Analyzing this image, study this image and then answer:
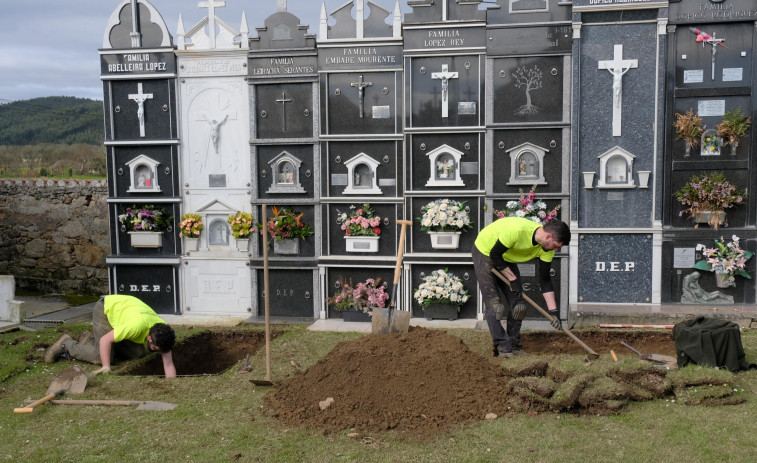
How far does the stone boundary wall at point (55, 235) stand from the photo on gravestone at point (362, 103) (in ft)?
19.3

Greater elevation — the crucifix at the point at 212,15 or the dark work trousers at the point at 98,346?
the crucifix at the point at 212,15

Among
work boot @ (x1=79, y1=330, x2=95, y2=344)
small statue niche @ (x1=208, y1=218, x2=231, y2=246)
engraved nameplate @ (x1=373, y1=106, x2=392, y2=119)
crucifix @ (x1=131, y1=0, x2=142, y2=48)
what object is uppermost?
crucifix @ (x1=131, y1=0, x2=142, y2=48)

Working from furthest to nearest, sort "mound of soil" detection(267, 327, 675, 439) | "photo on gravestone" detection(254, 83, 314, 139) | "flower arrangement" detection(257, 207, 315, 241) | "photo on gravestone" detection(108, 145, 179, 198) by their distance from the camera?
"photo on gravestone" detection(108, 145, 179, 198), "photo on gravestone" detection(254, 83, 314, 139), "flower arrangement" detection(257, 207, 315, 241), "mound of soil" detection(267, 327, 675, 439)

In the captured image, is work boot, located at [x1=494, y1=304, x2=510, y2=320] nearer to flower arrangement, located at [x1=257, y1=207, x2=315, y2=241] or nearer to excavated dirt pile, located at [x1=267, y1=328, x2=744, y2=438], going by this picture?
excavated dirt pile, located at [x1=267, y1=328, x2=744, y2=438]

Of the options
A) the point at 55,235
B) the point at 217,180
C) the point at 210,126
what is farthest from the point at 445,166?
the point at 55,235

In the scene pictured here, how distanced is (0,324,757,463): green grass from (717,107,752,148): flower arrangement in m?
3.69

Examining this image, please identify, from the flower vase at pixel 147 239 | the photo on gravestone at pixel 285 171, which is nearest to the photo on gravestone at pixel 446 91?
the photo on gravestone at pixel 285 171

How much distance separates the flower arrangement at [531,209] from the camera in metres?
8.34

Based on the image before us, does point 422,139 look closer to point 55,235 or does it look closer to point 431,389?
point 431,389

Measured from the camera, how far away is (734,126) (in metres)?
7.94

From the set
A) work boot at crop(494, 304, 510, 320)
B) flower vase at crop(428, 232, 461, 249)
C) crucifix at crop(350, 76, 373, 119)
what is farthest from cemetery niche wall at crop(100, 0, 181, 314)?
work boot at crop(494, 304, 510, 320)

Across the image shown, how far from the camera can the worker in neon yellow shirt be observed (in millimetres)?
6195

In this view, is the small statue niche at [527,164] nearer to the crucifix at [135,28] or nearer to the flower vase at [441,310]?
the flower vase at [441,310]

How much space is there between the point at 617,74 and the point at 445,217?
292cm
